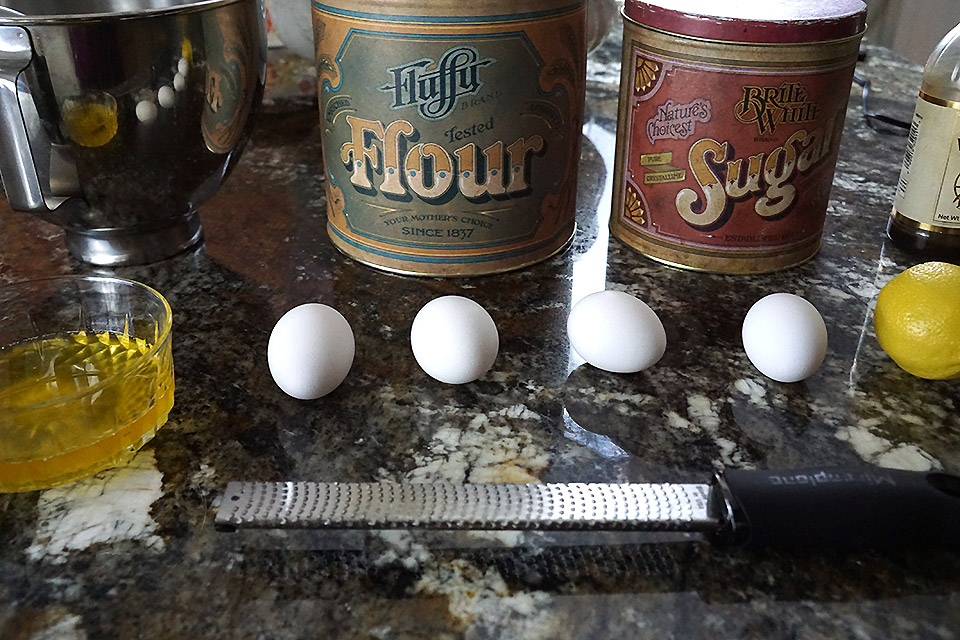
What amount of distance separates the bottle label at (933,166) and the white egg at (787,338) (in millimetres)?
256

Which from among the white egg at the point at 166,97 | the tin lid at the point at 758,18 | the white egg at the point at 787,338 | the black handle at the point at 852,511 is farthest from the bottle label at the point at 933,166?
the white egg at the point at 166,97

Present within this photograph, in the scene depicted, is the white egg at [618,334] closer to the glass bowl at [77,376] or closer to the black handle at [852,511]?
the black handle at [852,511]

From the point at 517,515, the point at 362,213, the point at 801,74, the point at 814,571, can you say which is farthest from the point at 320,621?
the point at 801,74

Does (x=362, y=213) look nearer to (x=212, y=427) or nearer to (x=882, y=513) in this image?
(x=212, y=427)

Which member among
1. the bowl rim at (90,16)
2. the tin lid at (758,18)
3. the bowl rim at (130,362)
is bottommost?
the bowl rim at (130,362)

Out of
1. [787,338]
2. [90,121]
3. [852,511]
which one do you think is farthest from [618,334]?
[90,121]

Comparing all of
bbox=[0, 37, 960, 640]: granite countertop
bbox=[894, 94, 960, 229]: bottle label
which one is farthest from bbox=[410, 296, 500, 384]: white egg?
bbox=[894, 94, 960, 229]: bottle label

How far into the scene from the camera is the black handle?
51 cm

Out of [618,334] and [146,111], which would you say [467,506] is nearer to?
[618,334]

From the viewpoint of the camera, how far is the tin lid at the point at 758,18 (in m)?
0.74

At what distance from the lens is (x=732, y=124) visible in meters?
0.79

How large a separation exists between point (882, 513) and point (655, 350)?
23 cm

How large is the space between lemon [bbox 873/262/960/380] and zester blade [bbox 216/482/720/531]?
0.27 meters

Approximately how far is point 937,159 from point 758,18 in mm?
241
